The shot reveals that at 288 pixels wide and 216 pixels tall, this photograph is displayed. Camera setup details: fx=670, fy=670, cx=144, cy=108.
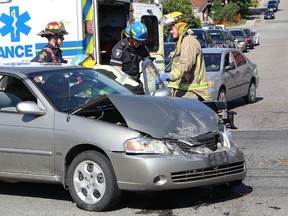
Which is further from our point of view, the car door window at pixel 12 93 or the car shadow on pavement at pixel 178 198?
the car door window at pixel 12 93

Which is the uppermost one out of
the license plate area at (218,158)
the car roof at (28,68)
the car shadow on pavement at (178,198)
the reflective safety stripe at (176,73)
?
the car roof at (28,68)

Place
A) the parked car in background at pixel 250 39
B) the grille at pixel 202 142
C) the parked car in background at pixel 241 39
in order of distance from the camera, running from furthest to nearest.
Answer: the parked car in background at pixel 250 39 < the parked car in background at pixel 241 39 < the grille at pixel 202 142

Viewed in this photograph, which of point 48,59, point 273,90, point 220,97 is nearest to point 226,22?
point 273,90

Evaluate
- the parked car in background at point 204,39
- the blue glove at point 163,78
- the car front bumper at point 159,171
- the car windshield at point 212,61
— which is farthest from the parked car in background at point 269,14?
the car front bumper at point 159,171

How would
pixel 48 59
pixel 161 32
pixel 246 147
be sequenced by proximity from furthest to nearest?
pixel 161 32 → pixel 246 147 → pixel 48 59

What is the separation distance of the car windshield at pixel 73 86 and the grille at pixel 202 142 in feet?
4.11

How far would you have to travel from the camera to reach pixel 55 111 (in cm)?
670

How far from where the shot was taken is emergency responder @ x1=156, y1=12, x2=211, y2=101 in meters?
8.78

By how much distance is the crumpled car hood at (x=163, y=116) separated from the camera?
6383mm

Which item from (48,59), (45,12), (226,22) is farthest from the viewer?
(226,22)

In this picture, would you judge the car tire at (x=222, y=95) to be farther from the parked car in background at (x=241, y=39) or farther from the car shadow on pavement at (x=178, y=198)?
the parked car in background at (x=241, y=39)

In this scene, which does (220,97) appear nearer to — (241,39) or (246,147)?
(246,147)

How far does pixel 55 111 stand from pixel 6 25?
4.94 m

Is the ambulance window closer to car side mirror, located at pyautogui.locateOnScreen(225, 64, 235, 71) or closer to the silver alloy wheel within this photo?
car side mirror, located at pyautogui.locateOnScreen(225, 64, 235, 71)
